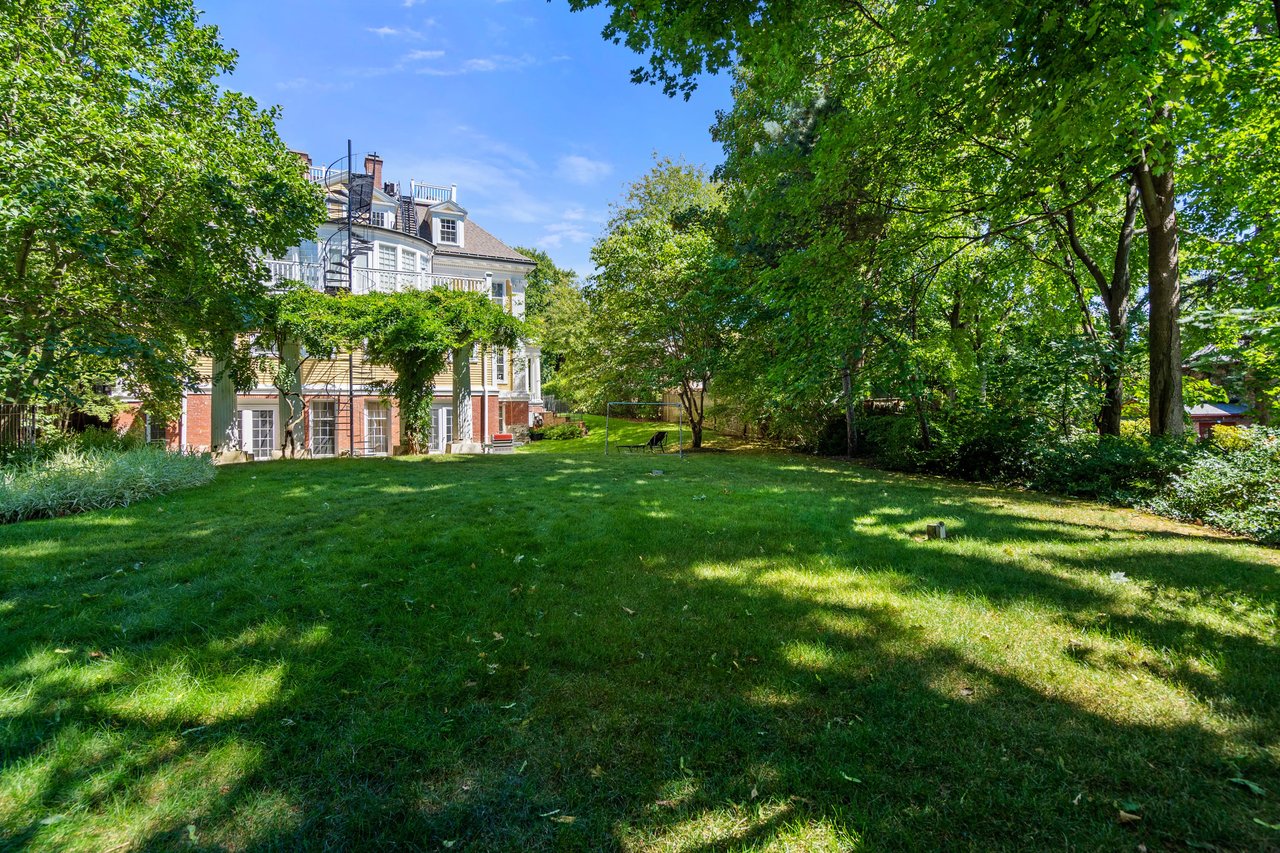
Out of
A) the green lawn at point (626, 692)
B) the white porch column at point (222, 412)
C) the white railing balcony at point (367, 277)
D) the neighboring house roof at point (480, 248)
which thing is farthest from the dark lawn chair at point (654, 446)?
the green lawn at point (626, 692)

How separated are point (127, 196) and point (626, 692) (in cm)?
1188

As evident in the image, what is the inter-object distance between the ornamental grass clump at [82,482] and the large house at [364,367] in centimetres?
564

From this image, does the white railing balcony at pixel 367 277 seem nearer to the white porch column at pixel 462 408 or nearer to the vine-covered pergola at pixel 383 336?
the white porch column at pixel 462 408

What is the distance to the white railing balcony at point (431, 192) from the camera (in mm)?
25178

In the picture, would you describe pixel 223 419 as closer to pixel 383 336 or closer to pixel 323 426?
pixel 383 336

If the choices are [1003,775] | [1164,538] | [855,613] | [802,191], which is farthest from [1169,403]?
[1003,775]

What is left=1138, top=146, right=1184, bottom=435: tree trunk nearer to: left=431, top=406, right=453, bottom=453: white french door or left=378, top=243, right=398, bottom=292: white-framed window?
left=431, top=406, right=453, bottom=453: white french door

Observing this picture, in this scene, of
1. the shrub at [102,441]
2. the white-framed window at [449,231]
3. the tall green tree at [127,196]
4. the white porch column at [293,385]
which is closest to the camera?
the tall green tree at [127,196]

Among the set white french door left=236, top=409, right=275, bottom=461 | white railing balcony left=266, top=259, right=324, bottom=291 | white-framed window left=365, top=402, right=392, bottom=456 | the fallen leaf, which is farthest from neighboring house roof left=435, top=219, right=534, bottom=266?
the fallen leaf

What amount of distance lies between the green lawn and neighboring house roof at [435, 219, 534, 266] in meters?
20.5

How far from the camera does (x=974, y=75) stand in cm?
504

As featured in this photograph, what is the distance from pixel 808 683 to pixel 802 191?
7224 mm

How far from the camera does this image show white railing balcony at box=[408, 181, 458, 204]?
25.2 m

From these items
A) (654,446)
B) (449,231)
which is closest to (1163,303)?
Result: (654,446)
